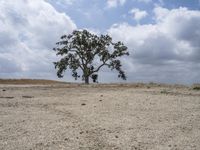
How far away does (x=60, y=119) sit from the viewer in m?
11.0

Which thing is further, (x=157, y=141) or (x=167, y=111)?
(x=167, y=111)

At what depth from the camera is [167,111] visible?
41.2 feet

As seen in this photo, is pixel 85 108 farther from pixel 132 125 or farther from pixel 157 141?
pixel 157 141

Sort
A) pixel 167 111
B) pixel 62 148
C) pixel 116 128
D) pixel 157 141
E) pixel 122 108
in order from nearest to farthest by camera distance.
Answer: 1. pixel 62 148
2. pixel 157 141
3. pixel 116 128
4. pixel 167 111
5. pixel 122 108

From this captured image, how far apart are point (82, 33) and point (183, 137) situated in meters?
38.0

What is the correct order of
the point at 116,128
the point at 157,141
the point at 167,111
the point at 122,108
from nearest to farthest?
the point at 157,141 → the point at 116,128 → the point at 167,111 → the point at 122,108

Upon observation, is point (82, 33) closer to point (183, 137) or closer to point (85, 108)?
point (85, 108)

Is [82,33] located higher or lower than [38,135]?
higher

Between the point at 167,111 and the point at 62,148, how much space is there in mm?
5840

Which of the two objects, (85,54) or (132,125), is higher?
(85,54)

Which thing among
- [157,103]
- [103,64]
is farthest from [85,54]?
[157,103]

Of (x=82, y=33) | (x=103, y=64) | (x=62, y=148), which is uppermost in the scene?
(x=82, y=33)

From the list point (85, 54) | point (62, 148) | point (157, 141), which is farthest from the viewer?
point (85, 54)

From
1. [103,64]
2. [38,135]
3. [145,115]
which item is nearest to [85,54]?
[103,64]
